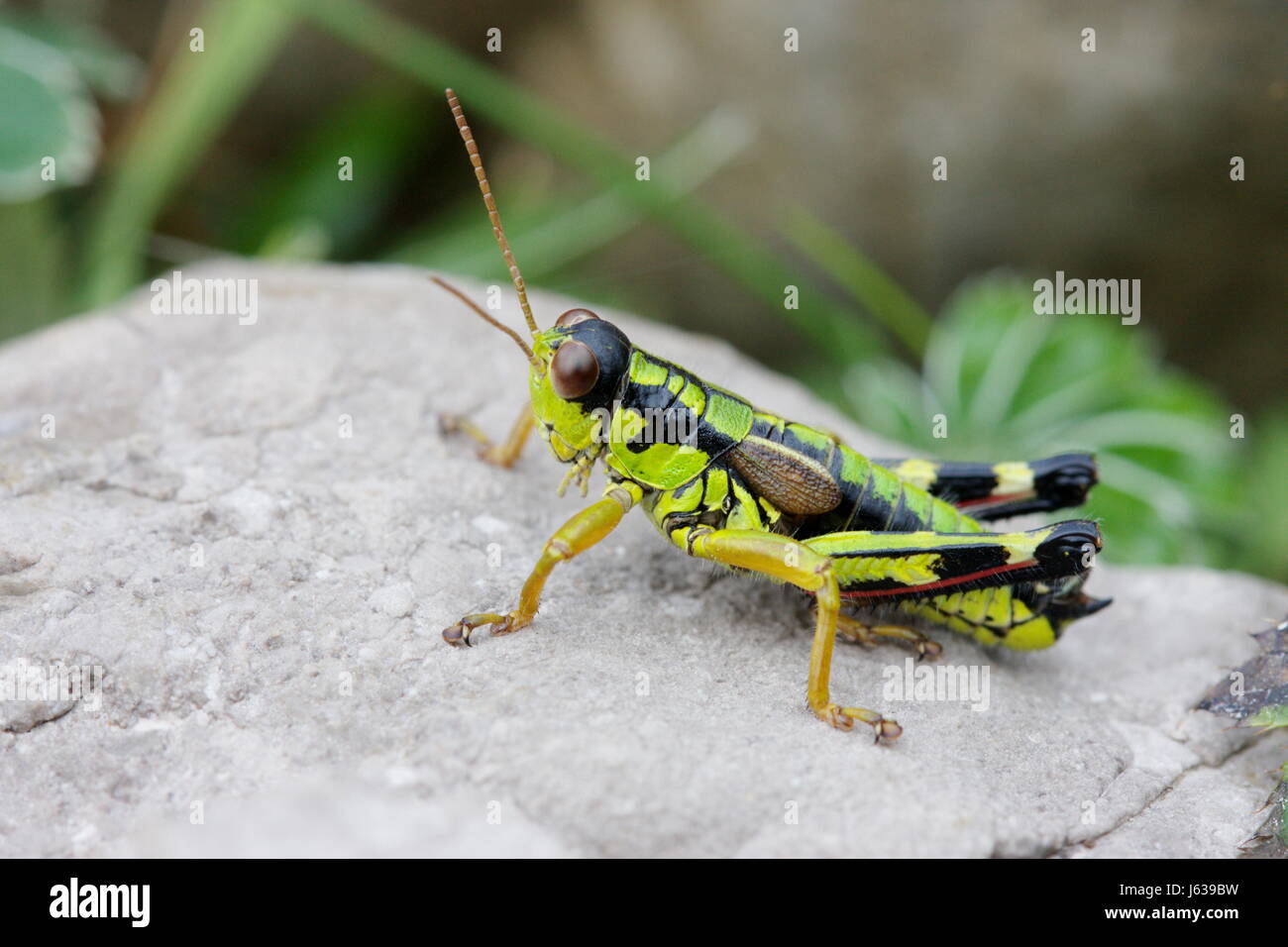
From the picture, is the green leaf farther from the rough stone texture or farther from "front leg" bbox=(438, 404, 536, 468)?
"front leg" bbox=(438, 404, 536, 468)

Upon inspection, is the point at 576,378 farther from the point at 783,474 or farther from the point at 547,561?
the point at 783,474

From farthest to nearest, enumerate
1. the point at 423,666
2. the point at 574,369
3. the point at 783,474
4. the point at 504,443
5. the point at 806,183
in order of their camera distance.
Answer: the point at 806,183
the point at 504,443
the point at 783,474
the point at 574,369
the point at 423,666

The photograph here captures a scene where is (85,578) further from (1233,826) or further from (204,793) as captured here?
(1233,826)

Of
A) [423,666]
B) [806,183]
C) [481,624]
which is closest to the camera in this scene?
[423,666]

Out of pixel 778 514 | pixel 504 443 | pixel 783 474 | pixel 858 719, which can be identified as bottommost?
pixel 858 719

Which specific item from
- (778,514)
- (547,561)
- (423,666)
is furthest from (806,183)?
(423,666)

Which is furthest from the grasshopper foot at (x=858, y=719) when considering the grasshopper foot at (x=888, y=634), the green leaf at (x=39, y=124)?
the green leaf at (x=39, y=124)

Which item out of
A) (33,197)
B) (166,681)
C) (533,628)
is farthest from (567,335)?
(33,197)
